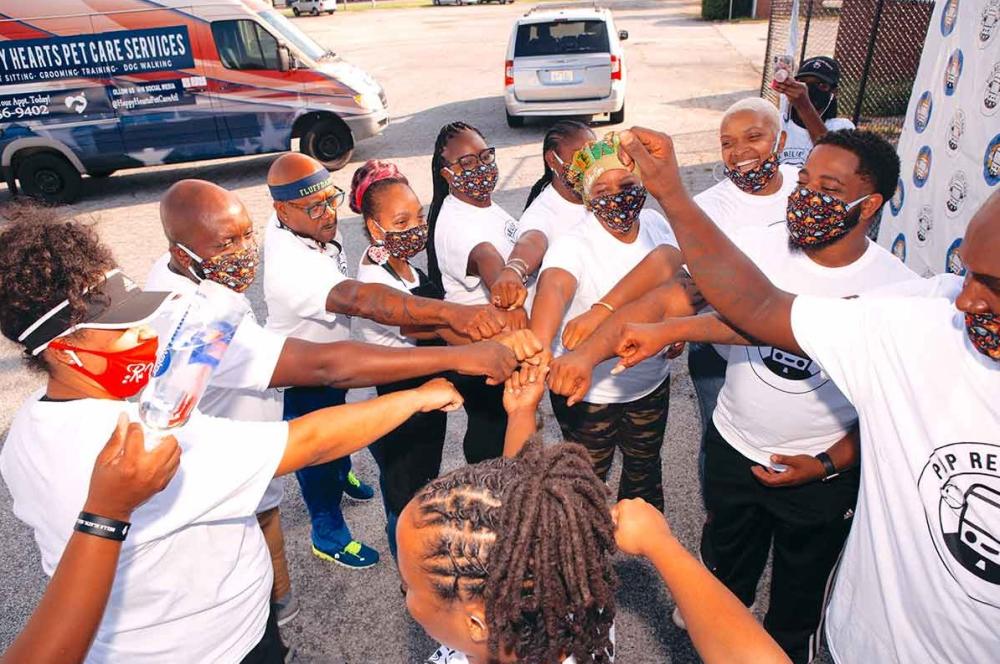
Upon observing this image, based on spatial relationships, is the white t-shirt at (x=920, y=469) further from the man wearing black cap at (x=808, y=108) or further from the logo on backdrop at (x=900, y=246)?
the logo on backdrop at (x=900, y=246)

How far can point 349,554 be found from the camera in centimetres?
378

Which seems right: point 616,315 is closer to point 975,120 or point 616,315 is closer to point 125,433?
point 125,433

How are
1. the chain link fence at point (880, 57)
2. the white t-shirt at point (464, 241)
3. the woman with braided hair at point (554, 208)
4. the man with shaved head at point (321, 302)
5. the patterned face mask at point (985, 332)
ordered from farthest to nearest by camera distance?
the chain link fence at point (880, 57) < the white t-shirt at point (464, 241) < the woman with braided hair at point (554, 208) < the man with shaved head at point (321, 302) < the patterned face mask at point (985, 332)

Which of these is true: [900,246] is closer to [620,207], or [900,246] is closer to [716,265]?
[620,207]

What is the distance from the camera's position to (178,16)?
32.1 ft

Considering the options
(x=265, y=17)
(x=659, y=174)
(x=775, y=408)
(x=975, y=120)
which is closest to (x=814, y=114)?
(x=975, y=120)

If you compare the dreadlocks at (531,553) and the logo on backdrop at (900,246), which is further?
the logo on backdrop at (900,246)

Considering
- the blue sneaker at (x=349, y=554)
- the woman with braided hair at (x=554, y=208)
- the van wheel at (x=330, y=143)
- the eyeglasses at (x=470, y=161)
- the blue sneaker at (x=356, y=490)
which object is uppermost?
the eyeglasses at (x=470, y=161)

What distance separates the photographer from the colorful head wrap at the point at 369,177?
11.0ft

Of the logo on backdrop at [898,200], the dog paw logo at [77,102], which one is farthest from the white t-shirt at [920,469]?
the dog paw logo at [77,102]

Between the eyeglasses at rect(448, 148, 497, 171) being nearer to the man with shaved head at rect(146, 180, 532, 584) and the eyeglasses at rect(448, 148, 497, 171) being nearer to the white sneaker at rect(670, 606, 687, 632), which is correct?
the man with shaved head at rect(146, 180, 532, 584)

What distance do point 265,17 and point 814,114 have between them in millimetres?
8601

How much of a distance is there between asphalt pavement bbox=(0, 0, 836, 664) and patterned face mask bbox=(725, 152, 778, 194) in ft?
5.97

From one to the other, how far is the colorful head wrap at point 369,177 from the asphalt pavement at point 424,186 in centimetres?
131
